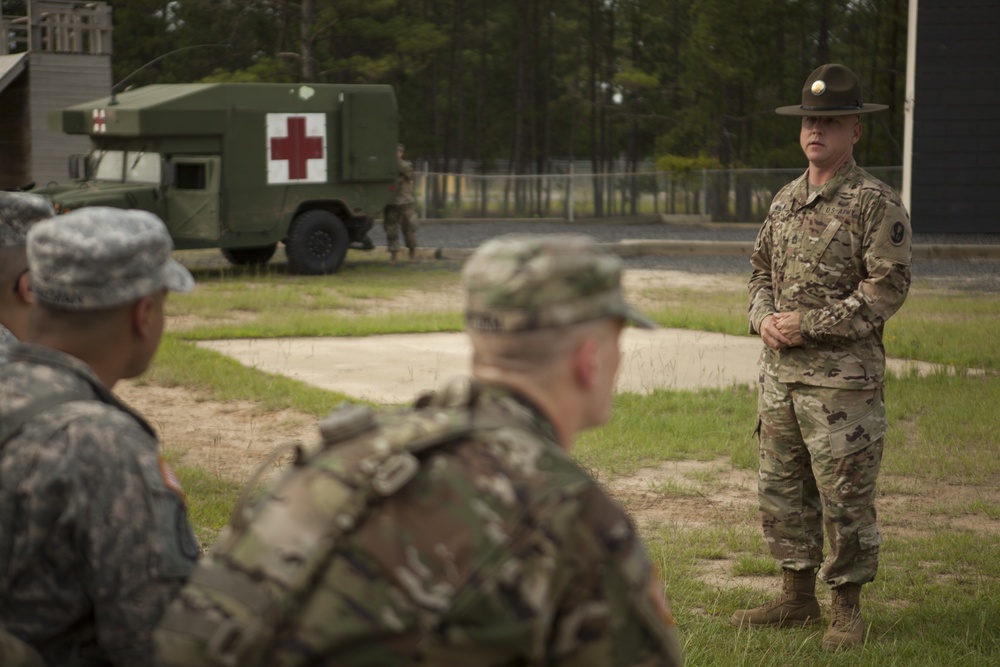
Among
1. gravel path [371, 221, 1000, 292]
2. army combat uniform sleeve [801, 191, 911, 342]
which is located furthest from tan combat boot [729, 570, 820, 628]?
gravel path [371, 221, 1000, 292]

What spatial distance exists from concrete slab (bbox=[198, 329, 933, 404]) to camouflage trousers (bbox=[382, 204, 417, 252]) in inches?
270

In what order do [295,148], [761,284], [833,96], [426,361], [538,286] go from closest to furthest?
[538,286] → [833,96] → [761,284] → [426,361] → [295,148]

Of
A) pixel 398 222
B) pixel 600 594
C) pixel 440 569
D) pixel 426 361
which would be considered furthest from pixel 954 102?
pixel 440 569

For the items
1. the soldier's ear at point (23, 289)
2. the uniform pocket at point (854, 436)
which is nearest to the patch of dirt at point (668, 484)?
the uniform pocket at point (854, 436)

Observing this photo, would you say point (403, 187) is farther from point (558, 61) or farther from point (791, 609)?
point (558, 61)

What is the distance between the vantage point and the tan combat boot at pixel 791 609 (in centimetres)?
442

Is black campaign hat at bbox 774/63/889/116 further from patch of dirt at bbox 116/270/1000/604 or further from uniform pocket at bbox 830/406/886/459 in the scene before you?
patch of dirt at bbox 116/270/1000/604

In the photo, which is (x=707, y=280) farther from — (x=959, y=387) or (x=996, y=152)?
(x=959, y=387)

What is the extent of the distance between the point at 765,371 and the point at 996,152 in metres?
16.5

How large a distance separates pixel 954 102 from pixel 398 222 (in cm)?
866

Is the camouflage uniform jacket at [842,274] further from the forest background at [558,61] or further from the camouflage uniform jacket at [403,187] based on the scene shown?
the forest background at [558,61]

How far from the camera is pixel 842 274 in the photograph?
4328 millimetres

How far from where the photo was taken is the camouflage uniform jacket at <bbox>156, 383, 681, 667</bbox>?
4.79ft

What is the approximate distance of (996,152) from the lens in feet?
63.6
